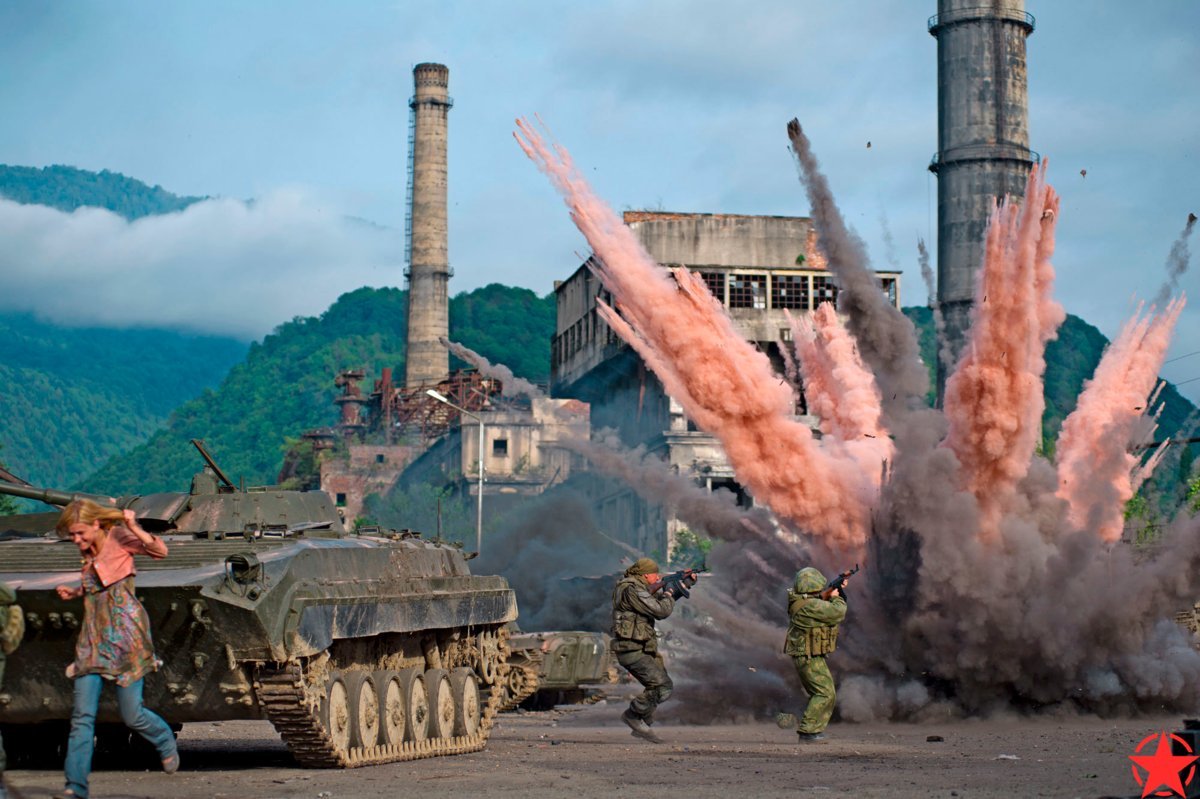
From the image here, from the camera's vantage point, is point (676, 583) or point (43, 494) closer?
point (43, 494)

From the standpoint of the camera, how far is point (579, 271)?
8444 centimetres

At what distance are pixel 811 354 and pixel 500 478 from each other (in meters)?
72.9

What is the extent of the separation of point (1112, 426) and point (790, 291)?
5446 centimetres

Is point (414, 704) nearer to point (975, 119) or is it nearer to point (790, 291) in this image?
point (975, 119)

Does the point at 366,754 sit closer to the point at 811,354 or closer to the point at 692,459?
the point at 811,354

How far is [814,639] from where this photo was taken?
65.0 feet

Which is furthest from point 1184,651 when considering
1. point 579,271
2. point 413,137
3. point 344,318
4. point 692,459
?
point 344,318

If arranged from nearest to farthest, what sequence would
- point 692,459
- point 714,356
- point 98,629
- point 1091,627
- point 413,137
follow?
point 98,629 < point 1091,627 < point 714,356 < point 692,459 < point 413,137

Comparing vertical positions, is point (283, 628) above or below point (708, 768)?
above

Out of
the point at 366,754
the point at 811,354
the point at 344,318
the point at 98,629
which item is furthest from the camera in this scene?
the point at 344,318

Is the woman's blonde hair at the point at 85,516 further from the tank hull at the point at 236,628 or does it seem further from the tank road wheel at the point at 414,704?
the tank road wheel at the point at 414,704

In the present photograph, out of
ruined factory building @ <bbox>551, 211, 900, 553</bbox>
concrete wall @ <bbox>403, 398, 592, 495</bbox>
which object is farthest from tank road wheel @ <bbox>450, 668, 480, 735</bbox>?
concrete wall @ <bbox>403, 398, 592, 495</bbox>

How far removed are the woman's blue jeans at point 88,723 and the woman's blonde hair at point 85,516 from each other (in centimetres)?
101

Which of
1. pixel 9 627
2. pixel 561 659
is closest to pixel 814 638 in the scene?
pixel 9 627
